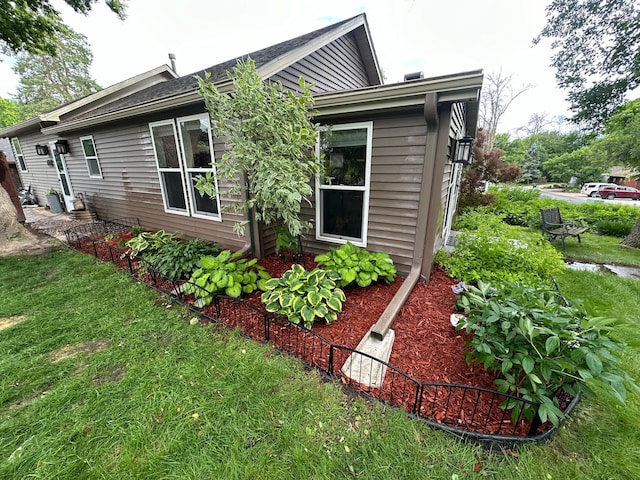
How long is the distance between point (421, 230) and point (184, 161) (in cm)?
432

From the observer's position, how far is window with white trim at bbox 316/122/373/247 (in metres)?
3.60

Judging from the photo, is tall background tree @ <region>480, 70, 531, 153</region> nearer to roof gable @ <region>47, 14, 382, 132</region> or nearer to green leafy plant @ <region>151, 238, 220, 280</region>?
roof gable @ <region>47, 14, 382, 132</region>

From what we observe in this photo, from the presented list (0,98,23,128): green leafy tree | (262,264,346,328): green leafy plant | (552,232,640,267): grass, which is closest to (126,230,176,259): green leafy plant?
(262,264,346,328): green leafy plant

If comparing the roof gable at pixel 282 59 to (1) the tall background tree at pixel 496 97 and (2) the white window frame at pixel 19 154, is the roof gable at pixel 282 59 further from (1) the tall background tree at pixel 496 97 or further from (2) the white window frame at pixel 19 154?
(1) the tall background tree at pixel 496 97

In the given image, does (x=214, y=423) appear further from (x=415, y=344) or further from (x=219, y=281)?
(x=415, y=344)

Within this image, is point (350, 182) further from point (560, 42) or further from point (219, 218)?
point (560, 42)

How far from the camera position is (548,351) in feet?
4.94

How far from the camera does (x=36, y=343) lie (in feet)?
8.46

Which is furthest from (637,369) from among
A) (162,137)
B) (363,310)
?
(162,137)

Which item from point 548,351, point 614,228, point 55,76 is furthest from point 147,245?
point 55,76

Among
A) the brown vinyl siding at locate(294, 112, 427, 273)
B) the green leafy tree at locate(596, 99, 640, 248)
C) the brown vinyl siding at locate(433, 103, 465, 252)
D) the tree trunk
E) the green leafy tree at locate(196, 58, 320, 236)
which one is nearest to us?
the green leafy tree at locate(196, 58, 320, 236)

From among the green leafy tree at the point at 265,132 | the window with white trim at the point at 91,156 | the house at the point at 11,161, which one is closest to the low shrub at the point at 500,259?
the green leafy tree at the point at 265,132

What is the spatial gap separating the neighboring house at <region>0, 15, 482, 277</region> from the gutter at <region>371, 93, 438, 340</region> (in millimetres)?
13

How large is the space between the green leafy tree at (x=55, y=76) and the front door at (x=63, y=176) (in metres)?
18.6
